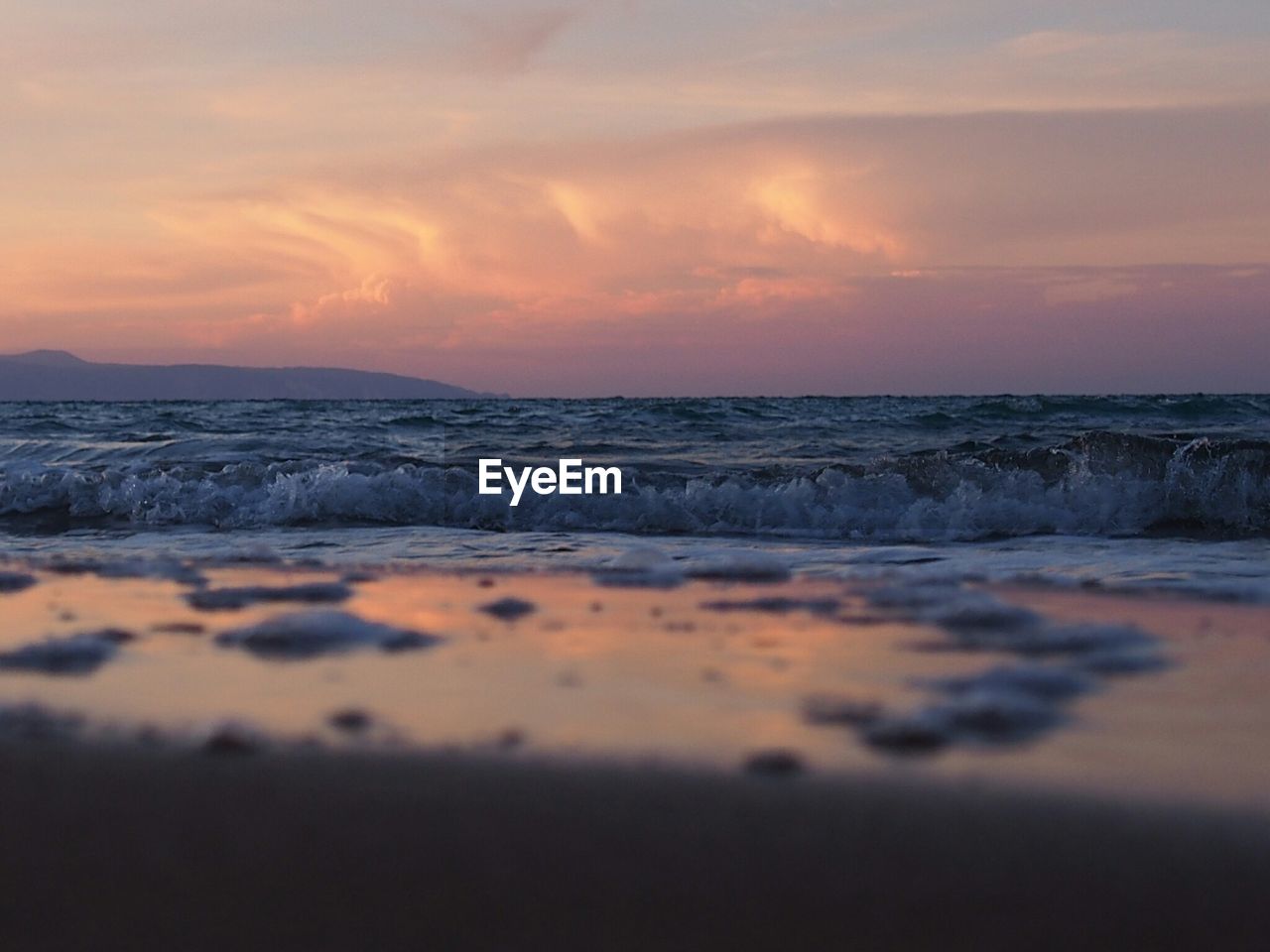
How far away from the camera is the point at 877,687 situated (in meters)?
2.36

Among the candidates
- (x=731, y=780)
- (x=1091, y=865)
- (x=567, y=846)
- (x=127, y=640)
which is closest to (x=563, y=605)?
(x=127, y=640)

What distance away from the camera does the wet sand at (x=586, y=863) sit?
130cm

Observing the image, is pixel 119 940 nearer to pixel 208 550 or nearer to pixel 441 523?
pixel 208 550

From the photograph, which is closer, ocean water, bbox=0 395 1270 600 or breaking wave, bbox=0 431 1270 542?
ocean water, bbox=0 395 1270 600

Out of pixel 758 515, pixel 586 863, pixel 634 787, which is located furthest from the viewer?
pixel 758 515

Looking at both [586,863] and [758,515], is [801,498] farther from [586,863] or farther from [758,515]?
[586,863]

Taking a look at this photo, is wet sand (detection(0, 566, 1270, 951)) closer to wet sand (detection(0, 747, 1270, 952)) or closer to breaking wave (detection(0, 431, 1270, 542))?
wet sand (detection(0, 747, 1270, 952))

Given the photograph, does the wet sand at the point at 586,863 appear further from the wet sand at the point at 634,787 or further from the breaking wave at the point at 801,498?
the breaking wave at the point at 801,498

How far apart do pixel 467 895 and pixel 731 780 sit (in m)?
0.54

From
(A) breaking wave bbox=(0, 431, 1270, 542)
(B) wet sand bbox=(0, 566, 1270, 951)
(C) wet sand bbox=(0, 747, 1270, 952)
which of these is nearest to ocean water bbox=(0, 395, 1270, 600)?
(A) breaking wave bbox=(0, 431, 1270, 542)

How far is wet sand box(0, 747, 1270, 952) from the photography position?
4.28 ft

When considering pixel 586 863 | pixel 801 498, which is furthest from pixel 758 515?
pixel 586 863

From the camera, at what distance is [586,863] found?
4.92 ft

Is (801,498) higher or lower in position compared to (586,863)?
higher
